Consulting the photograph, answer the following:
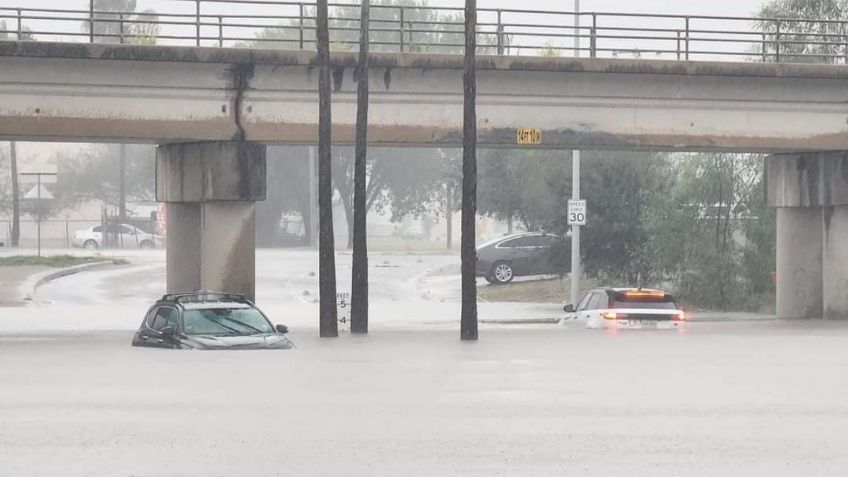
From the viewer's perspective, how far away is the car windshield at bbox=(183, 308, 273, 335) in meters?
Result: 24.9

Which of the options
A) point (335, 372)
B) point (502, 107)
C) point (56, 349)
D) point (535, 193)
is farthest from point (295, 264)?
point (335, 372)

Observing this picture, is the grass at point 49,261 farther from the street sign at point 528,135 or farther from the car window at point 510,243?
the street sign at point 528,135

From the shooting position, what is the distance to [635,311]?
2866 cm

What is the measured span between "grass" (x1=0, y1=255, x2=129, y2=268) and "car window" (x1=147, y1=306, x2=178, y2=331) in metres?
41.2

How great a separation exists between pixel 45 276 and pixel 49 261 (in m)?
8.78

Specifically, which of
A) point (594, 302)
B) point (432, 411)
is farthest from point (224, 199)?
point (432, 411)

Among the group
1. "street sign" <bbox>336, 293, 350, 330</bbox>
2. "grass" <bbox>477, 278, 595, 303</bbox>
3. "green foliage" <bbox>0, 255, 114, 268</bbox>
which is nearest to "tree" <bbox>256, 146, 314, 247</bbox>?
"green foliage" <bbox>0, 255, 114, 268</bbox>

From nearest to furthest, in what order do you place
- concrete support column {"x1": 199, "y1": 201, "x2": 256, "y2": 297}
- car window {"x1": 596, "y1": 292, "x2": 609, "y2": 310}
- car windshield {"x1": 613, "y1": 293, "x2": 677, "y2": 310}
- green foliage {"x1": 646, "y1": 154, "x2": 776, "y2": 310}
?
car windshield {"x1": 613, "y1": 293, "x2": 677, "y2": 310}, car window {"x1": 596, "y1": 292, "x2": 609, "y2": 310}, concrete support column {"x1": 199, "y1": 201, "x2": 256, "y2": 297}, green foliage {"x1": 646, "y1": 154, "x2": 776, "y2": 310}

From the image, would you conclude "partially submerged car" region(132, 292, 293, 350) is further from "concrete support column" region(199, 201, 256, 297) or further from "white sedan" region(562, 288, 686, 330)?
"concrete support column" region(199, 201, 256, 297)

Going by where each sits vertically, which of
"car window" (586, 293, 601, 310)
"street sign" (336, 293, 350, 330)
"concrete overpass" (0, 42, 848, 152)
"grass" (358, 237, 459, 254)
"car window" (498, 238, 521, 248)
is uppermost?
"concrete overpass" (0, 42, 848, 152)

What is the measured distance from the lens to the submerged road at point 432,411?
14.0m

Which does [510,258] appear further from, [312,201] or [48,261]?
[312,201]

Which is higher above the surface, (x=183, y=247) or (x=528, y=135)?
(x=528, y=135)

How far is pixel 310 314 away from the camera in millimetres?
45125
